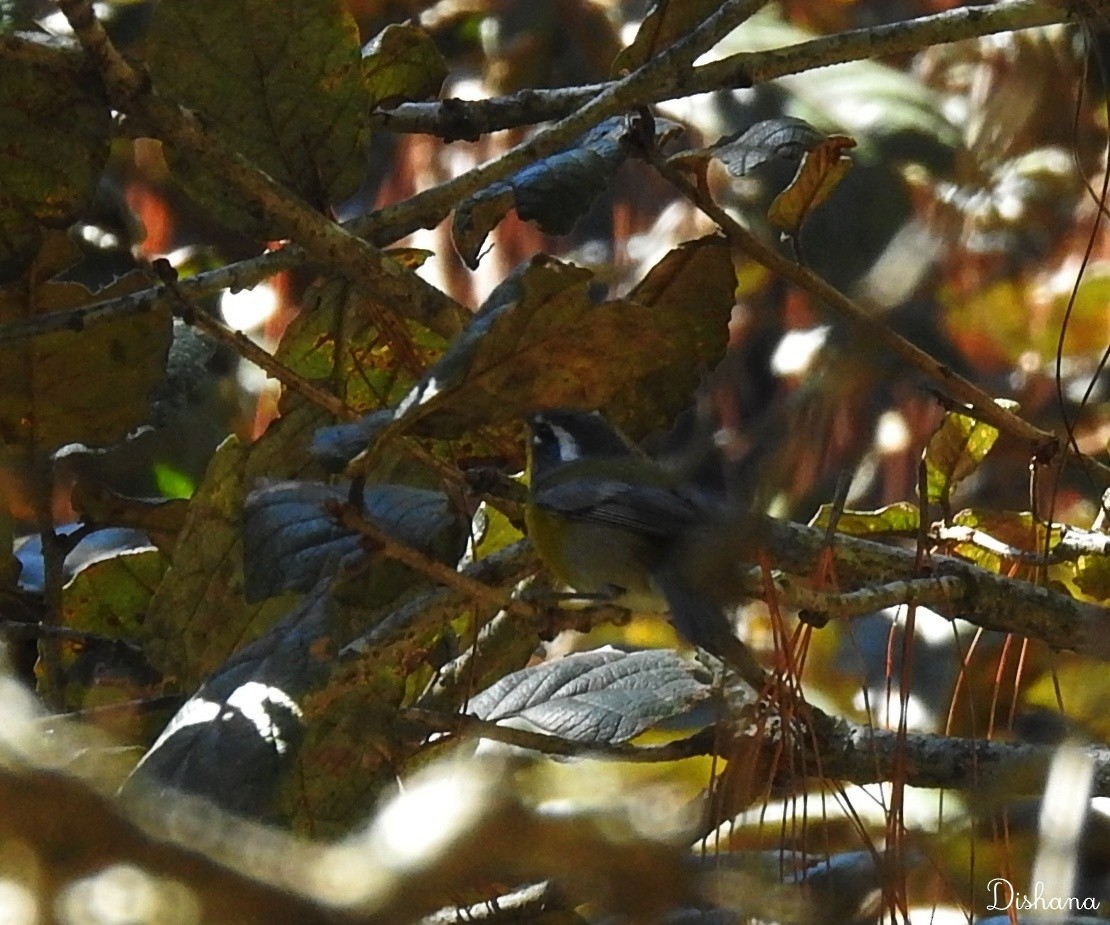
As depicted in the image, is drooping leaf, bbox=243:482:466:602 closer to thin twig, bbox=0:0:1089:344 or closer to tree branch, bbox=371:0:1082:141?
thin twig, bbox=0:0:1089:344

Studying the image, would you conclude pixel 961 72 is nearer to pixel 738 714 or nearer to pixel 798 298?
pixel 798 298

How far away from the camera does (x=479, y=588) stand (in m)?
0.85

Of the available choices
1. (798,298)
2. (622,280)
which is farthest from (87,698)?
(798,298)

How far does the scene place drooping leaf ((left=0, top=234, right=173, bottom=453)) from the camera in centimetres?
105

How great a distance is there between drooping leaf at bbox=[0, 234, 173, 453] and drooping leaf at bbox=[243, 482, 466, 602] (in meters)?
0.21

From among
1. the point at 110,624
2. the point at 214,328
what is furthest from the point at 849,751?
the point at 110,624

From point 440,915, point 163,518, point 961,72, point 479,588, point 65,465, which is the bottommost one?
point 440,915

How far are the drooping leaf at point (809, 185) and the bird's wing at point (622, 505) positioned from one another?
31cm

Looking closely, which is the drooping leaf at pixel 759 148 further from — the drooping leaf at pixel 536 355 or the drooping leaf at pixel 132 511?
the drooping leaf at pixel 132 511

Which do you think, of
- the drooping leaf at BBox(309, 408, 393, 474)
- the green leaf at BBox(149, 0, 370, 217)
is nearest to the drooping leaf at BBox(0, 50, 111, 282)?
the green leaf at BBox(149, 0, 370, 217)

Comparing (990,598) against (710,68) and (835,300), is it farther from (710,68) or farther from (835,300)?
(710,68)

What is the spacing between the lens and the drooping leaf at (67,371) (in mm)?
1046

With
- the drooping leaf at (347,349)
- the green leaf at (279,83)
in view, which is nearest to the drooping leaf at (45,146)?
the green leaf at (279,83)

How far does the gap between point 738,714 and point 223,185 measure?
52 centimetres
